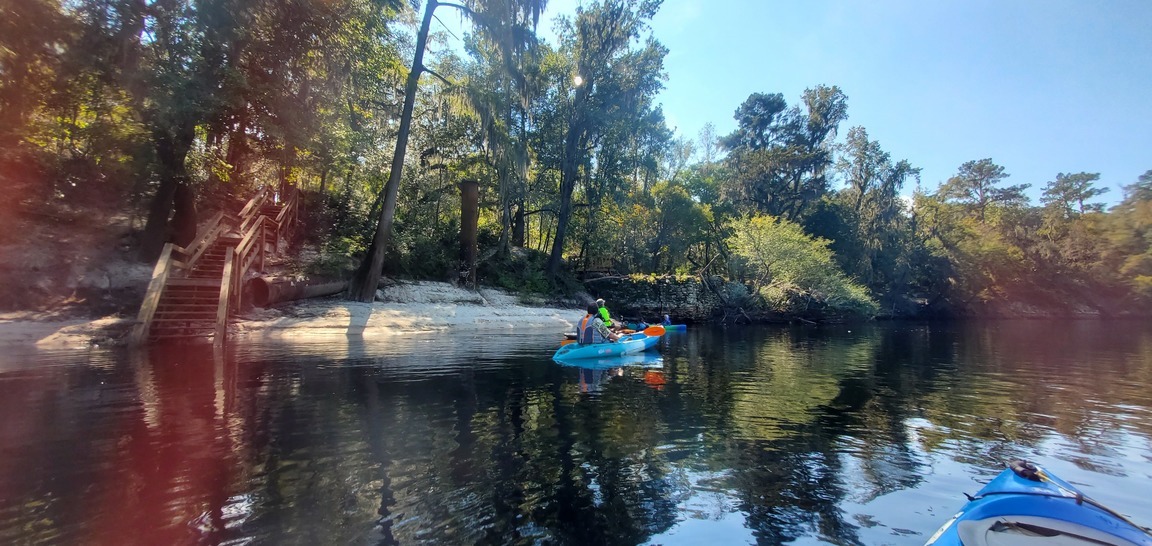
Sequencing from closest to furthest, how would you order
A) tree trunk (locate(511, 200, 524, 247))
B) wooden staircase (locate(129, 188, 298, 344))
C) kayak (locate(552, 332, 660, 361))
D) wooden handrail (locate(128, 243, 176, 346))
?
wooden handrail (locate(128, 243, 176, 346)), kayak (locate(552, 332, 660, 361)), wooden staircase (locate(129, 188, 298, 344)), tree trunk (locate(511, 200, 524, 247))

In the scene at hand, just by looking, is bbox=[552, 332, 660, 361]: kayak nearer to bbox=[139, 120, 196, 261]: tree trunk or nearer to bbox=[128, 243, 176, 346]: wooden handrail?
bbox=[128, 243, 176, 346]: wooden handrail

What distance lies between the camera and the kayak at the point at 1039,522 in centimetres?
345

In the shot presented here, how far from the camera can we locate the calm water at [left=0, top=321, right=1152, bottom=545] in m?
4.26

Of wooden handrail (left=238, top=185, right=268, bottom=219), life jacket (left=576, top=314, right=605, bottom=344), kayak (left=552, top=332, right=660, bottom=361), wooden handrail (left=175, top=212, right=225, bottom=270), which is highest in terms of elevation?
wooden handrail (left=238, top=185, right=268, bottom=219)

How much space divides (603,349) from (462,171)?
61.5ft

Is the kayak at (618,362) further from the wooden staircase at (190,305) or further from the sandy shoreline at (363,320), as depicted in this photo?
the wooden staircase at (190,305)

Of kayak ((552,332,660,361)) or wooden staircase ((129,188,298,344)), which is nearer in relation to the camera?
kayak ((552,332,660,361))

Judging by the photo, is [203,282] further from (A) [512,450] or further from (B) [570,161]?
(B) [570,161]

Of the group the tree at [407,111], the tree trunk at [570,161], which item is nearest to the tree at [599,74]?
the tree trunk at [570,161]

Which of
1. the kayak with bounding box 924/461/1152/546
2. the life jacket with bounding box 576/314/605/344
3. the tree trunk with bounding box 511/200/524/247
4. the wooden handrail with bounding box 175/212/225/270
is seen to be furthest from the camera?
the tree trunk with bounding box 511/200/524/247

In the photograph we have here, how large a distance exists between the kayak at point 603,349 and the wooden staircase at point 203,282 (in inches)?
368

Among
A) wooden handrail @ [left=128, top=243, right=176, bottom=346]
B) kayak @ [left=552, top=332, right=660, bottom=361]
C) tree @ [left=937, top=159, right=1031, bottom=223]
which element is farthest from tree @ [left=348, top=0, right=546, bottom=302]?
tree @ [left=937, top=159, right=1031, bottom=223]

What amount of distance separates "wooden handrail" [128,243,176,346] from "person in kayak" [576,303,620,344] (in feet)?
37.3

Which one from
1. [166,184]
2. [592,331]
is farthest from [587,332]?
[166,184]
